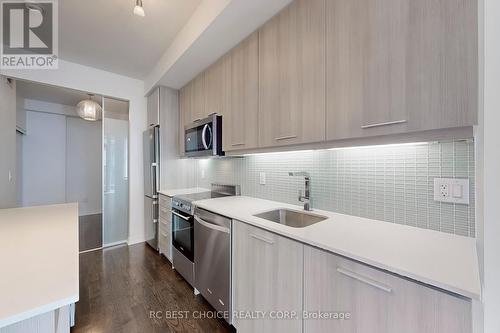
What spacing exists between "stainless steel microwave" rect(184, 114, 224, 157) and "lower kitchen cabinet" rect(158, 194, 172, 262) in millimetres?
→ 736

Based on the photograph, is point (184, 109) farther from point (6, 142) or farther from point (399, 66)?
point (399, 66)

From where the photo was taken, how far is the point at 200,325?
166 centimetres

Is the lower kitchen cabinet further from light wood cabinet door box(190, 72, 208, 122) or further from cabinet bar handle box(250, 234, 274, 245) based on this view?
cabinet bar handle box(250, 234, 274, 245)

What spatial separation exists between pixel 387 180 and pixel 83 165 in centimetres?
644

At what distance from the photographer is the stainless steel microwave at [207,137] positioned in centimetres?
219

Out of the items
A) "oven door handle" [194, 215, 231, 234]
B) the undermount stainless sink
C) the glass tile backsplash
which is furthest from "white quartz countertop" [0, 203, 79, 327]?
the glass tile backsplash

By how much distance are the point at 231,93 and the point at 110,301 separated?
7.38ft

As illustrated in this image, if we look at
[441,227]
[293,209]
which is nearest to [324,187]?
[293,209]

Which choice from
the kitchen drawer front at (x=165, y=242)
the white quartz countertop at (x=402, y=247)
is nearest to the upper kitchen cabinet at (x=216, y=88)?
the white quartz countertop at (x=402, y=247)

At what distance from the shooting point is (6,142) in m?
2.53

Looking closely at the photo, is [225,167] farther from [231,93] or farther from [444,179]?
[444,179]

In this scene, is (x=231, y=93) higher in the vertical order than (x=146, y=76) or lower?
lower

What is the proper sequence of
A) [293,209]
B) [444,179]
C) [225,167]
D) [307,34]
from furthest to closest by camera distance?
[225,167] → [293,209] → [307,34] → [444,179]

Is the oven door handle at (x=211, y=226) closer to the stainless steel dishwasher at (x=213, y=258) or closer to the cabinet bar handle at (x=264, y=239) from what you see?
the stainless steel dishwasher at (x=213, y=258)
